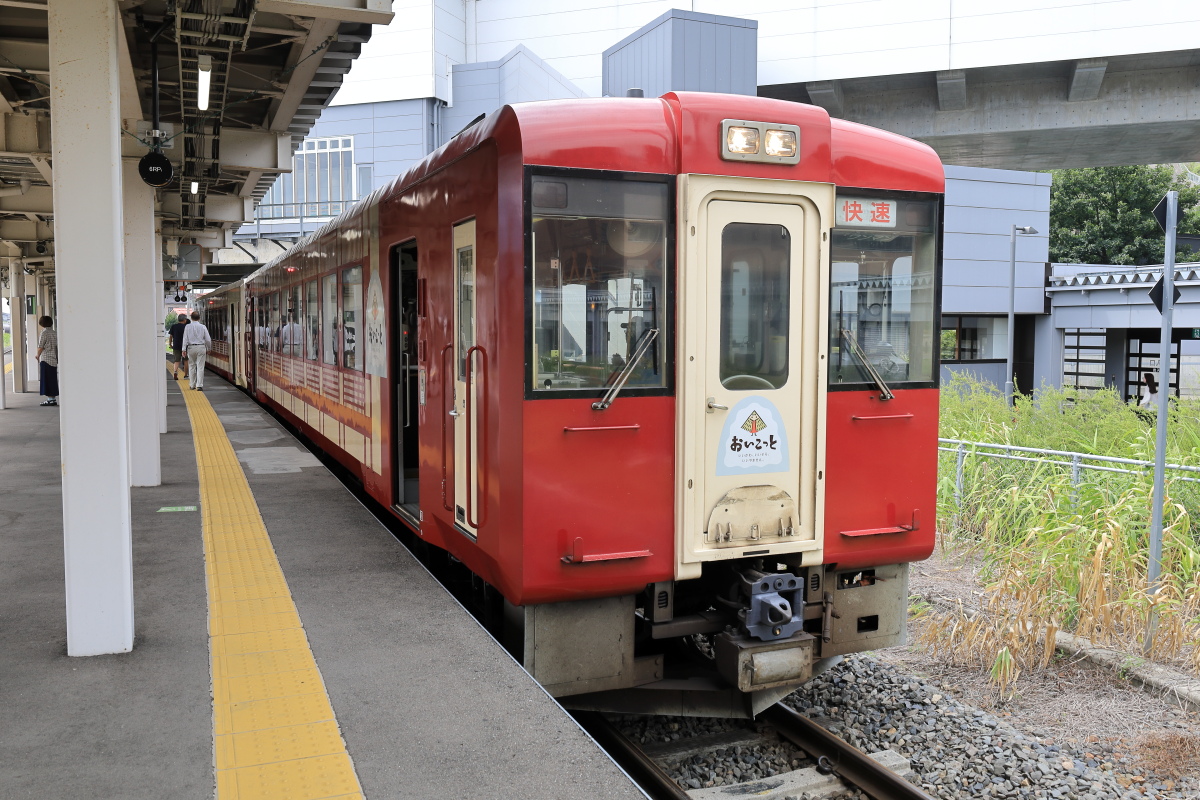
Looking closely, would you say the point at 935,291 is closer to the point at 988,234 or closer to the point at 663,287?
the point at 663,287

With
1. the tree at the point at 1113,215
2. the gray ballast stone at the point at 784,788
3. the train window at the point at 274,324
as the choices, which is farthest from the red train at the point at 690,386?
the tree at the point at 1113,215

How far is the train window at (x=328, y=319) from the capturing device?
30.9 ft

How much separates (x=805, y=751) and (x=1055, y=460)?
15.9 ft

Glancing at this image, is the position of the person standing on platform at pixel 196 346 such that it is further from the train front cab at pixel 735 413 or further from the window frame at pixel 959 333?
the window frame at pixel 959 333

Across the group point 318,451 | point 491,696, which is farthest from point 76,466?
point 318,451

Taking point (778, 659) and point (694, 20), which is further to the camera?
point (694, 20)

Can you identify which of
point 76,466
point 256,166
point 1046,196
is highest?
point 1046,196

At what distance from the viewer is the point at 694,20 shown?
22.1 metres

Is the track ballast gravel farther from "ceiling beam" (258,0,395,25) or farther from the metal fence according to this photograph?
"ceiling beam" (258,0,395,25)

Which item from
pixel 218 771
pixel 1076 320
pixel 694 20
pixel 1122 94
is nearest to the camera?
pixel 218 771

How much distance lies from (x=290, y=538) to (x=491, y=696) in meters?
3.39

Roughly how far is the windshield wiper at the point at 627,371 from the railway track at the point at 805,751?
1.71 meters

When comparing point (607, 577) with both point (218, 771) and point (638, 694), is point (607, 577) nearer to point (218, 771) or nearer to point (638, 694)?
point (638, 694)

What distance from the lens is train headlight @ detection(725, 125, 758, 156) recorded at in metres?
4.56
